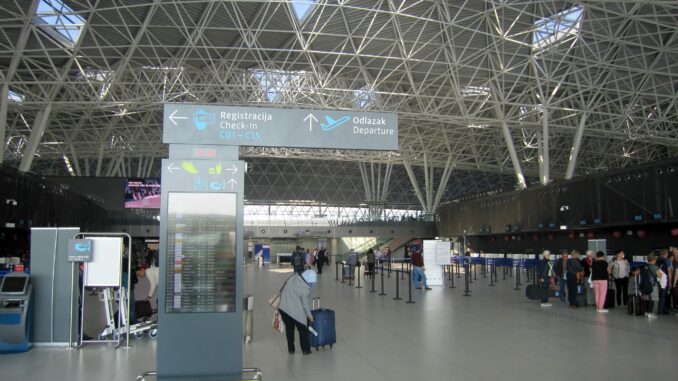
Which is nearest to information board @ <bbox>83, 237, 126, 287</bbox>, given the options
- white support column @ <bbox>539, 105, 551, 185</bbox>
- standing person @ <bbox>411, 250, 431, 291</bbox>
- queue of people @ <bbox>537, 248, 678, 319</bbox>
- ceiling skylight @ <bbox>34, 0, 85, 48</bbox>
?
queue of people @ <bbox>537, 248, 678, 319</bbox>

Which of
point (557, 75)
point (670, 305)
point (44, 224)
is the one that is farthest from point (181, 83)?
point (670, 305)

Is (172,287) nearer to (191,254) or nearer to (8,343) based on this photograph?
(191,254)

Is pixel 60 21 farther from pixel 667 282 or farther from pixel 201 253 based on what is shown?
pixel 667 282

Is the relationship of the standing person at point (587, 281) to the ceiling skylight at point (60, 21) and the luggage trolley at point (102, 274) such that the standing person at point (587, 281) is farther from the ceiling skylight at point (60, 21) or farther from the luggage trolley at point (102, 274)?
the ceiling skylight at point (60, 21)

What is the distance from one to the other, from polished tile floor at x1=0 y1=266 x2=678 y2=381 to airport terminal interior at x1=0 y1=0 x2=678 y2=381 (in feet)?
0.21

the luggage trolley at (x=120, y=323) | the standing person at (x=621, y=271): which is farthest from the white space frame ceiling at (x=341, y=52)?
the luggage trolley at (x=120, y=323)

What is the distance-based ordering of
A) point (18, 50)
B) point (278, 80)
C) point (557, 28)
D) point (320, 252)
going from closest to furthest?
point (18, 50) < point (557, 28) < point (320, 252) < point (278, 80)

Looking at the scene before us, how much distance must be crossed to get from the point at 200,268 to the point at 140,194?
4224 cm

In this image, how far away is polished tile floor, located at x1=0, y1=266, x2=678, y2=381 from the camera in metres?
6.97

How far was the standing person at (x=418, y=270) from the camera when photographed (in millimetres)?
19547

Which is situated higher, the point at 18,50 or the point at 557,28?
the point at 557,28

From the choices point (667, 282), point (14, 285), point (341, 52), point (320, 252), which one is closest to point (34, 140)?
point (320, 252)

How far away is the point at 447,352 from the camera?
27.1 feet

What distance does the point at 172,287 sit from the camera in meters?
6.50
